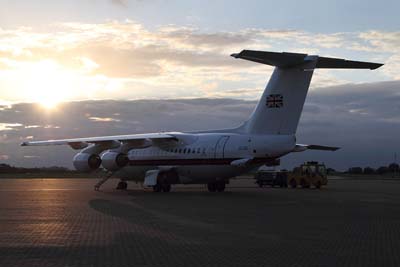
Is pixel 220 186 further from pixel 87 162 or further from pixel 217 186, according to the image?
pixel 87 162

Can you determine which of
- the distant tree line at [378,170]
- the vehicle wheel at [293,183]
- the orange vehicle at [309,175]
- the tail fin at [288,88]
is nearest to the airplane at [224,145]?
the tail fin at [288,88]

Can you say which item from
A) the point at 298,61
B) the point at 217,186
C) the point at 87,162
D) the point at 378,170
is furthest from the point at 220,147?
the point at 378,170

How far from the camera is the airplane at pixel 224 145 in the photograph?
99.3ft

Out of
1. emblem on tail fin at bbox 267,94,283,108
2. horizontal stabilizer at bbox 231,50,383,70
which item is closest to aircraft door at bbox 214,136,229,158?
emblem on tail fin at bbox 267,94,283,108

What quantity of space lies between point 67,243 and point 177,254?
2.79 meters

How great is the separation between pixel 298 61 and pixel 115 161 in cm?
1389

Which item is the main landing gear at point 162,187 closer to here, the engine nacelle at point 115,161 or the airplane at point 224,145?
the airplane at point 224,145

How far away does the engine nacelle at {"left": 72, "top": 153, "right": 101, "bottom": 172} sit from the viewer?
3797 cm

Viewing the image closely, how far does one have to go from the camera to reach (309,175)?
47.7 metres

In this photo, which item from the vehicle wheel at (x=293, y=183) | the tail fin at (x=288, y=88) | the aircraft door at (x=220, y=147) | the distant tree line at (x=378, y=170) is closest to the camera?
the tail fin at (x=288, y=88)

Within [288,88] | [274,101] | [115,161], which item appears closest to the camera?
[288,88]

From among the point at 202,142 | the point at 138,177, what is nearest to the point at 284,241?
the point at 202,142

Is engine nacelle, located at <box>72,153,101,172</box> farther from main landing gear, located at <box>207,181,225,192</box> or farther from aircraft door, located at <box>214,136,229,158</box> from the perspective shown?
aircraft door, located at <box>214,136,229,158</box>

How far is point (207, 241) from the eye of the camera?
12922 mm
